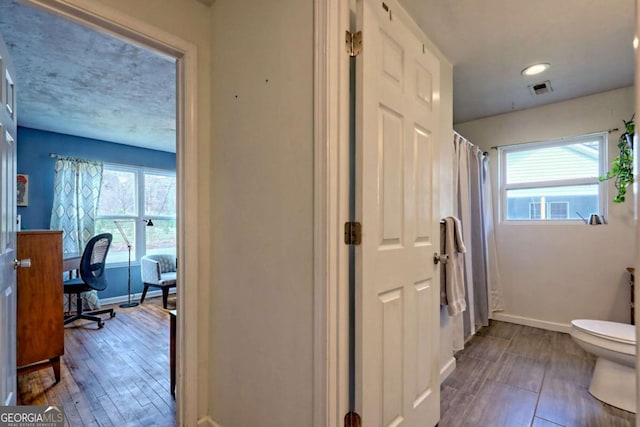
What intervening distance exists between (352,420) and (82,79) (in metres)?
3.17

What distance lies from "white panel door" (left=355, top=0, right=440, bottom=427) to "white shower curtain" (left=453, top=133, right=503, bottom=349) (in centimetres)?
110

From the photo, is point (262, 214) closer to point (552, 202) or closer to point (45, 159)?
point (552, 202)

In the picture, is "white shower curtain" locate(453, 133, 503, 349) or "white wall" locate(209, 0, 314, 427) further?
"white shower curtain" locate(453, 133, 503, 349)

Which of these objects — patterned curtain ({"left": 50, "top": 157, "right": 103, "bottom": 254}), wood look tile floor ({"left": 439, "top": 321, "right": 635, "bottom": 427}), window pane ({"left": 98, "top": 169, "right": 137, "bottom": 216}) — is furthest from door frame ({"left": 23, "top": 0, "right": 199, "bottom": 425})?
window pane ({"left": 98, "top": 169, "right": 137, "bottom": 216})

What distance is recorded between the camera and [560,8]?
1713 millimetres

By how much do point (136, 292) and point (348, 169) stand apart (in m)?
4.93

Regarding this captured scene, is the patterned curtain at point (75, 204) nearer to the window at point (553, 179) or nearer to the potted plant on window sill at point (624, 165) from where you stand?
the window at point (553, 179)

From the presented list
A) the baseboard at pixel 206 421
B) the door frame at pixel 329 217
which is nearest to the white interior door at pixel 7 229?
the baseboard at pixel 206 421

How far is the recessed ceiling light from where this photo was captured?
2.33m

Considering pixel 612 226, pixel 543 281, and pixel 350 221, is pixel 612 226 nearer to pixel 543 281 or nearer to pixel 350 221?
pixel 543 281

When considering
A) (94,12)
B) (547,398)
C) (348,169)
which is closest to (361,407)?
(348,169)

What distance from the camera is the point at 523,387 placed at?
205cm

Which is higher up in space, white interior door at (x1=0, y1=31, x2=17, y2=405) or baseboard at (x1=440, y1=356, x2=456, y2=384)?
white interior door at (x1=0, y1=31, x2=17, y2=405)

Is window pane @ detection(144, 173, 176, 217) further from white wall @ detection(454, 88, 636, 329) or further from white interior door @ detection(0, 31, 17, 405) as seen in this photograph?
white wall @ detection(454, 88, 636, 329)
